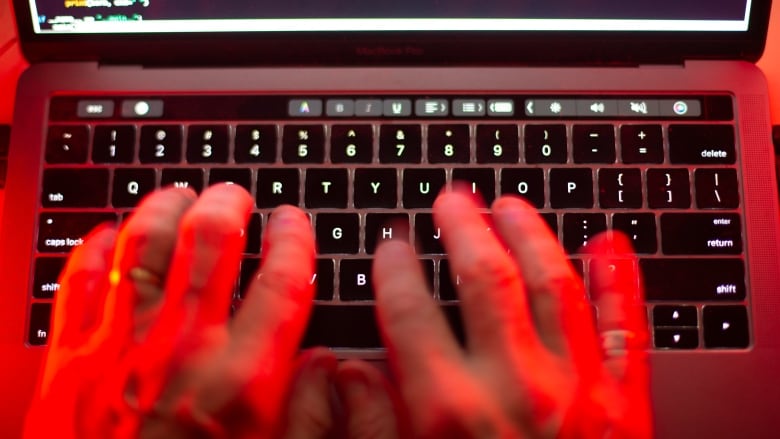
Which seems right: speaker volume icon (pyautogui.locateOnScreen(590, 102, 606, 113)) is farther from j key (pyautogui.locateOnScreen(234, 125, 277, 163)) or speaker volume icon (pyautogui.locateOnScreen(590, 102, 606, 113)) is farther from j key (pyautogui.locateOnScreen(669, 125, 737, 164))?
j key (pyautogui.locateOnScreen(234, 125, 277, 163))

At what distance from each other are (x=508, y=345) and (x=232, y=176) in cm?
31

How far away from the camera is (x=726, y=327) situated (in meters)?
0.58

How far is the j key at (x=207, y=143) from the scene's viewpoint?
24.5 inches

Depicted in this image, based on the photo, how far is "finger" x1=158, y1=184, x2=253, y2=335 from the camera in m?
0.47

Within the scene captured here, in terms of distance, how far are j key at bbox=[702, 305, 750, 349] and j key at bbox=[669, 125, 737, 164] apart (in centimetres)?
14

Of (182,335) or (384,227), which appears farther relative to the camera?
(384,227)

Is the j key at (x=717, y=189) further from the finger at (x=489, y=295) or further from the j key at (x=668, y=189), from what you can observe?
the finger at (x=489, y=295)

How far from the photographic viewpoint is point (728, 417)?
1.83 feet

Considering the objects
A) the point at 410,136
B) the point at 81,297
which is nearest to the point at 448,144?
the point at 410,136

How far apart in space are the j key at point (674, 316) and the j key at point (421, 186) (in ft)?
0.76

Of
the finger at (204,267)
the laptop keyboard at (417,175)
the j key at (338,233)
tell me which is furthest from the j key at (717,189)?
the finger at (204,267)

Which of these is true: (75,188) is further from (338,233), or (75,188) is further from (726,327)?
(726,327)

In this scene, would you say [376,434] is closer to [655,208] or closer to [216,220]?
[216,220]

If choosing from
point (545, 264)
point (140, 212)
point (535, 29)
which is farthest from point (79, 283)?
point (535, 29)
